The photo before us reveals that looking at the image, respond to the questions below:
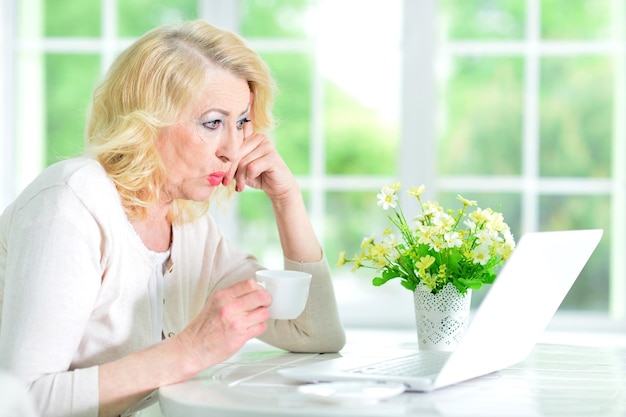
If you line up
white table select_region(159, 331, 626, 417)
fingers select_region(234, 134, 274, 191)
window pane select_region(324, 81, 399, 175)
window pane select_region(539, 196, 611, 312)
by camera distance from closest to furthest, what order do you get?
white table select_region(159, 331, 626, 417) < fingers select_region(234, 134, 274, 191) < window pane select_region(539, 196, 611, 312) < window pane select_region(324, 81, 399, 175)

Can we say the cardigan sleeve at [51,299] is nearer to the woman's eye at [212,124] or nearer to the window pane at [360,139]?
the woman's eye at [212,124]

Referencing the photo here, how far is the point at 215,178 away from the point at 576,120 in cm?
230

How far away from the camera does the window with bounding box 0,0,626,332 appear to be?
2877 mm

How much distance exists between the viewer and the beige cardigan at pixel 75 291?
1.40m

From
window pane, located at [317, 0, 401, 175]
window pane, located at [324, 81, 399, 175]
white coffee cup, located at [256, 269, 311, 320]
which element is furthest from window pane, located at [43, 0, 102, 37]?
white coffee cup, located at [256, 269, 311, 320]

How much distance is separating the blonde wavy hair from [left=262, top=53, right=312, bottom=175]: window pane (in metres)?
0.63

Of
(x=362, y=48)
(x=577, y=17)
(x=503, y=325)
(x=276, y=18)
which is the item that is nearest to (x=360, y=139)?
(x=577, y=17)

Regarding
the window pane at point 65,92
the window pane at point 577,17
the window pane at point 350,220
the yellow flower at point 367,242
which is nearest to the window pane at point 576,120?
the window pane at point 577,17

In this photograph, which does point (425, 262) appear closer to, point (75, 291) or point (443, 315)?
point (443, 315)

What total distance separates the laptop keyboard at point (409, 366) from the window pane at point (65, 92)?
167 centimetres

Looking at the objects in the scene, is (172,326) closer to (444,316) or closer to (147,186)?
(147,186)

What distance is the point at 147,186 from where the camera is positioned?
5.67 ft

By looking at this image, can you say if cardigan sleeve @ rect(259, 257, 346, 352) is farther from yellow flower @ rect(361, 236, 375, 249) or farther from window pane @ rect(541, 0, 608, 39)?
window pane @ rect(541, 0, 608, 39)

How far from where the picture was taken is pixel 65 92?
155 inches
